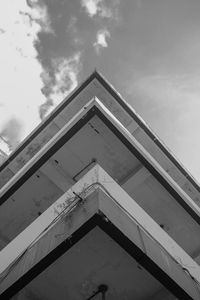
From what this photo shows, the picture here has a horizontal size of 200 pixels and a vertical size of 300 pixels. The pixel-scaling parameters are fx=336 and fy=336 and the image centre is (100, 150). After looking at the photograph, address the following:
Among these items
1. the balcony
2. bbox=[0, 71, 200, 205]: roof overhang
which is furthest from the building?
bbox=[0, 71, 200, 205]: roof overhang

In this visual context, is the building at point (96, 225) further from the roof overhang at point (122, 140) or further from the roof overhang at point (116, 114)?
the roof overhang at point (116, 114)

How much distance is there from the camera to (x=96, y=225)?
510 cm

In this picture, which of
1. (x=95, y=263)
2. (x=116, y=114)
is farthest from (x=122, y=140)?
(x=95, y=263)

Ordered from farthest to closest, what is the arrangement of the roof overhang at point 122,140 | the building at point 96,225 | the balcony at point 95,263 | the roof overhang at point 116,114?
1. the roof overhang at point 116,114
2. the roof overhang at point 122,140
3. the building at point 96,225
4. the balcony at point 95,263

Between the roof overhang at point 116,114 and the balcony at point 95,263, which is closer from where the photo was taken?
the balcony at point 95,263


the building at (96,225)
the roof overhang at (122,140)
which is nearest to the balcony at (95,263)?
the building at (96,225)

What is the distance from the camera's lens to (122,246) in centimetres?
509

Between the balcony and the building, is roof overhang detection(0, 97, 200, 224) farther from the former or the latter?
the balcony

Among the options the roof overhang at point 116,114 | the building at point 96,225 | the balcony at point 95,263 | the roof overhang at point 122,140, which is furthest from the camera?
the roof overhang at point 116,114

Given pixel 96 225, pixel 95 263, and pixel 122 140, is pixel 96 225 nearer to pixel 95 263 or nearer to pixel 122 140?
pixel 95 263

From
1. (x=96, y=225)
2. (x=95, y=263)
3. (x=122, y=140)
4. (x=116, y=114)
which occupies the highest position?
(x=116, y=114)

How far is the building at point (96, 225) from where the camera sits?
5.25 m

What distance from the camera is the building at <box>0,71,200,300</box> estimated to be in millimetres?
5250

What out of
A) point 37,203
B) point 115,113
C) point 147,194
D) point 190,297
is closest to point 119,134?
point 147,194
